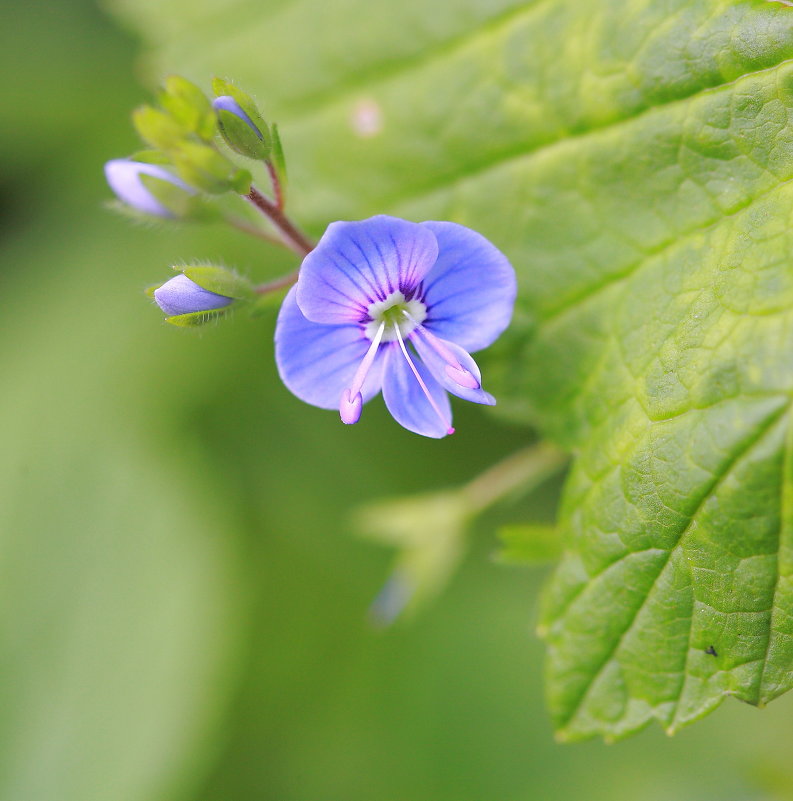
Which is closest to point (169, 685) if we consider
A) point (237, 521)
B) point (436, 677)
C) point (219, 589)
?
point (219, 589)

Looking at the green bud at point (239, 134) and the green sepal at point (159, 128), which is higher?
the green sepal at point (159, 128)

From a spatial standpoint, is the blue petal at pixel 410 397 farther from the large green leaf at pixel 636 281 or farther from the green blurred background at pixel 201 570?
the green blurred background at pixel 201 570

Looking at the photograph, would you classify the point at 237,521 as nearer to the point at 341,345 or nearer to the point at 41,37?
the point at 341,345

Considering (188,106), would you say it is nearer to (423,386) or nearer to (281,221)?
(281,221)

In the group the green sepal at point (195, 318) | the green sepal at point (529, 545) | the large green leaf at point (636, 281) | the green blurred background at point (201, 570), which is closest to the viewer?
the large green leaf at point (636, 281)

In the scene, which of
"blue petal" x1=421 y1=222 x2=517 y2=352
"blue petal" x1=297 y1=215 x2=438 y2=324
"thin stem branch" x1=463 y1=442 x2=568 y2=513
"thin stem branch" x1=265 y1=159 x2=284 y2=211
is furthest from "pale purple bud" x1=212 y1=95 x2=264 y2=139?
"thin stem branch" x1=463 y1=442 x2=568 y2=513

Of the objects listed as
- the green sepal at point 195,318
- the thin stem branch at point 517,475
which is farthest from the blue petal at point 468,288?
the thin stem branch at point 517,475

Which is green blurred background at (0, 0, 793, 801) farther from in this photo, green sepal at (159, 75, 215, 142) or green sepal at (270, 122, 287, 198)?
green sepal at (159, 75, 215, 142)
